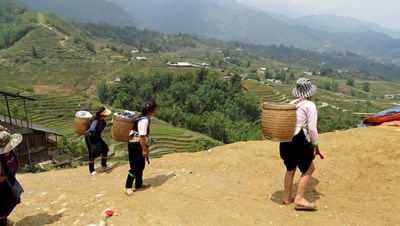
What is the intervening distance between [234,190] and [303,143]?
1.73 m

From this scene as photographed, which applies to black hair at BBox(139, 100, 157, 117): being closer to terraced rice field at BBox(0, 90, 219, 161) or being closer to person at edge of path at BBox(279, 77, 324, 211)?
person at edge of path at BBox(279, 77, 324, 211)

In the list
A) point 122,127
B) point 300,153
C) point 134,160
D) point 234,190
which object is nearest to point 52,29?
point 122,127

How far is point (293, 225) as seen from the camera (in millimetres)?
5227

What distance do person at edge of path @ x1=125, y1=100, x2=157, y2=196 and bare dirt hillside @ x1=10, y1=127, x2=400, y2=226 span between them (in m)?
0.33

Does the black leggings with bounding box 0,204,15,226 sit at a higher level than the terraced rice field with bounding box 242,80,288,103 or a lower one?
higher

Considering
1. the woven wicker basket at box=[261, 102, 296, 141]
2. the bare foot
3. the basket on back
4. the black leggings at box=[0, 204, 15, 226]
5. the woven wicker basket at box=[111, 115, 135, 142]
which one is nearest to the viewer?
the woven wicker basket at box=[261, 102, 296, 141]

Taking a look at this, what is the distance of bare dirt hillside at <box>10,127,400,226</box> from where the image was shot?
18.2ft

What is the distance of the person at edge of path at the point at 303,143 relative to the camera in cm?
552

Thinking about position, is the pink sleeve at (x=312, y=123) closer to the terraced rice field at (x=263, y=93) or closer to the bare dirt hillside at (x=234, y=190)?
the bare dirt hillside at (x=234, y=190)

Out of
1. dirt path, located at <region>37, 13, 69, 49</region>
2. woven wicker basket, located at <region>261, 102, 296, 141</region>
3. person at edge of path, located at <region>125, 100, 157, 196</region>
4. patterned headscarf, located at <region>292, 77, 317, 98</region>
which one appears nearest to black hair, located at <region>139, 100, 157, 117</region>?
person at edge of path, located at <region>125, 100, 157, 196</region>

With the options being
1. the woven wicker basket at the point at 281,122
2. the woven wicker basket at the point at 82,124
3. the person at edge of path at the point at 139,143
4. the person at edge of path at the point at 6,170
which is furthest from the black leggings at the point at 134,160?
the woven wicker basket at the point at 82,124

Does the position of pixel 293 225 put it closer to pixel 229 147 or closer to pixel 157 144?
pixel 229 147

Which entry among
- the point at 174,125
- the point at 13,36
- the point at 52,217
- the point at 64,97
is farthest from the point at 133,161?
the point at 13,36

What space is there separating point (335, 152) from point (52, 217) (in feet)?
19.5
